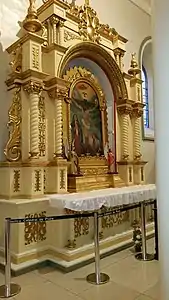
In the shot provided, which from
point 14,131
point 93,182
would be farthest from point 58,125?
point 93,182

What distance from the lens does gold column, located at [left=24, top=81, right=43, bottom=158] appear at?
409 cm

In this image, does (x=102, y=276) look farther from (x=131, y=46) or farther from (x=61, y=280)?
(x=131, y=46)

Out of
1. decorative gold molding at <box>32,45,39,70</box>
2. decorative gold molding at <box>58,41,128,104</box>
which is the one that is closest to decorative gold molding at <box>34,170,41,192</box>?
decorative gold molding at <box>32,45,39,70</box>

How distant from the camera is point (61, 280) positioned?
135 inches

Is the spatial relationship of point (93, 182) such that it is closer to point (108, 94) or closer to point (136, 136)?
point (136, 136)

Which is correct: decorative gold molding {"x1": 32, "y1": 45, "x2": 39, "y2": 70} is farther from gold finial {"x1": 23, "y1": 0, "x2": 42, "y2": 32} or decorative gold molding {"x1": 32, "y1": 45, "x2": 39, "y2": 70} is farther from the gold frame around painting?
the gold frame around painting

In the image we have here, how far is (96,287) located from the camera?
126 inches

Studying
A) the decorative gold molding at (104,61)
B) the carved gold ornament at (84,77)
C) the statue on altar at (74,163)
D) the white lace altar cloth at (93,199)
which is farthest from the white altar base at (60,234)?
the decorative gold molding at (104,61)

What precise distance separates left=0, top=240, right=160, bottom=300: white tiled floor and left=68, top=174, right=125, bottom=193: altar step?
1234 mm

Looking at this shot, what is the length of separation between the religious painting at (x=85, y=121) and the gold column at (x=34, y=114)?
3.02 ft

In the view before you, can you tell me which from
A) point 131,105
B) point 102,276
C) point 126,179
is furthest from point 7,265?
point 131,105

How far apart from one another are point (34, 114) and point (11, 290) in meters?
2.35

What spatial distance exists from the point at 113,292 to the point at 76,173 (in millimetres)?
2071

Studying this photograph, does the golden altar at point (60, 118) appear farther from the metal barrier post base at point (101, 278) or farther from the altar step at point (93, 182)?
the metal barrier post base at point (101, 278)
